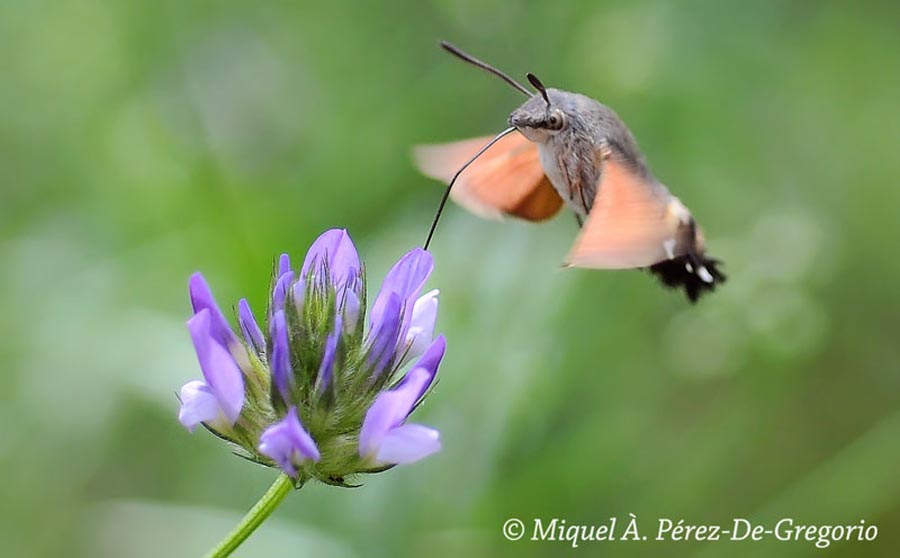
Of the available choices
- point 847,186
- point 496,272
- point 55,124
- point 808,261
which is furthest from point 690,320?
point 55,124

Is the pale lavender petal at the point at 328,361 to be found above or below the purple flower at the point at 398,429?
above

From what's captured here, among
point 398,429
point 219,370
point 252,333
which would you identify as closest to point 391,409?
point 398,429

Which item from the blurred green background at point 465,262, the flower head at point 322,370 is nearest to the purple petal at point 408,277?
the flower head at point 322,370

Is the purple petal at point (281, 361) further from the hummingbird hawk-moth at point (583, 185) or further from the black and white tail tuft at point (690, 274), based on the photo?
the black and white tail tuft at point (690, 274)

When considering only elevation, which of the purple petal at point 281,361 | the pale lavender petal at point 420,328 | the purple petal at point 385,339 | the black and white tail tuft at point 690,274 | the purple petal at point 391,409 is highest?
the black and white tail tuft at point 690,274

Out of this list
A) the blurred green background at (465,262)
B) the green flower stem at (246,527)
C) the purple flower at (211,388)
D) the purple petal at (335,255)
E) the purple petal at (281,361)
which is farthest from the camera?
the blurred green background at (465,262)

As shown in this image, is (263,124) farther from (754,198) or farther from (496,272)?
(754,198)

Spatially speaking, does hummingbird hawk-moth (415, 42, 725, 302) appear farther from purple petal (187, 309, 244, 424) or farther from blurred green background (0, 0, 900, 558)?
blurred green background (0, 0, 900, 558)

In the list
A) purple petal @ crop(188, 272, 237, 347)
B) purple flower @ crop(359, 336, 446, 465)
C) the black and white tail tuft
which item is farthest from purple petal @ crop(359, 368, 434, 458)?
the black and white tail tuft

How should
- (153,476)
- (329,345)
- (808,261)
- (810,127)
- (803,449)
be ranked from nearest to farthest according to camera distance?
(329,345), (808,261), (153,476), (803,449), (810,127)
